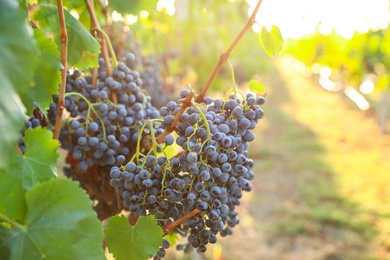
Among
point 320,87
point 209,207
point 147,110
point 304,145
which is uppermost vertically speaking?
point 320,87

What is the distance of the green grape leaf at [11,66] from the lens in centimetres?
43

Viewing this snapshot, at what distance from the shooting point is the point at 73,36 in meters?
0.95

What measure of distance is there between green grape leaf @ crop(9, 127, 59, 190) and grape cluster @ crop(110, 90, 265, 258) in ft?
0.50

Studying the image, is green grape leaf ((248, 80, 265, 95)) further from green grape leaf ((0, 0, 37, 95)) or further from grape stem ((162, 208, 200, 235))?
green grape leaf ((0, 0, 37, 95))

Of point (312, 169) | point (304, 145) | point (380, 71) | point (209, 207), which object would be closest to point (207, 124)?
point (209, 207)

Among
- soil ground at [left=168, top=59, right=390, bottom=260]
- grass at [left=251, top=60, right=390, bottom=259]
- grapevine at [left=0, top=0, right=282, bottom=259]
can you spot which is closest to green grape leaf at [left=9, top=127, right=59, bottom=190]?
grapevine at [left=0, top=0, right=282, bottom=259]

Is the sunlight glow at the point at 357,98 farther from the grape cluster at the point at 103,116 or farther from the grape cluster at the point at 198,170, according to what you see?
the grape cluster at the point at 198,170

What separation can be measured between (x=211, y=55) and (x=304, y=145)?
5.95 meters

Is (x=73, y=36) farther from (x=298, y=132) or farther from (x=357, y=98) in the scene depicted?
(x=357, y=98)

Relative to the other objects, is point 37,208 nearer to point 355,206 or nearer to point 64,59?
point 64,59

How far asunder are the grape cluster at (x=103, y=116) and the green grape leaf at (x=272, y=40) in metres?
0.29

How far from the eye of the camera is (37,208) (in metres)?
0.61

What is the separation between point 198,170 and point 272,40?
285mm

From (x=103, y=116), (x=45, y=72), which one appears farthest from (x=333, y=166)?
(x=45, y=72)
